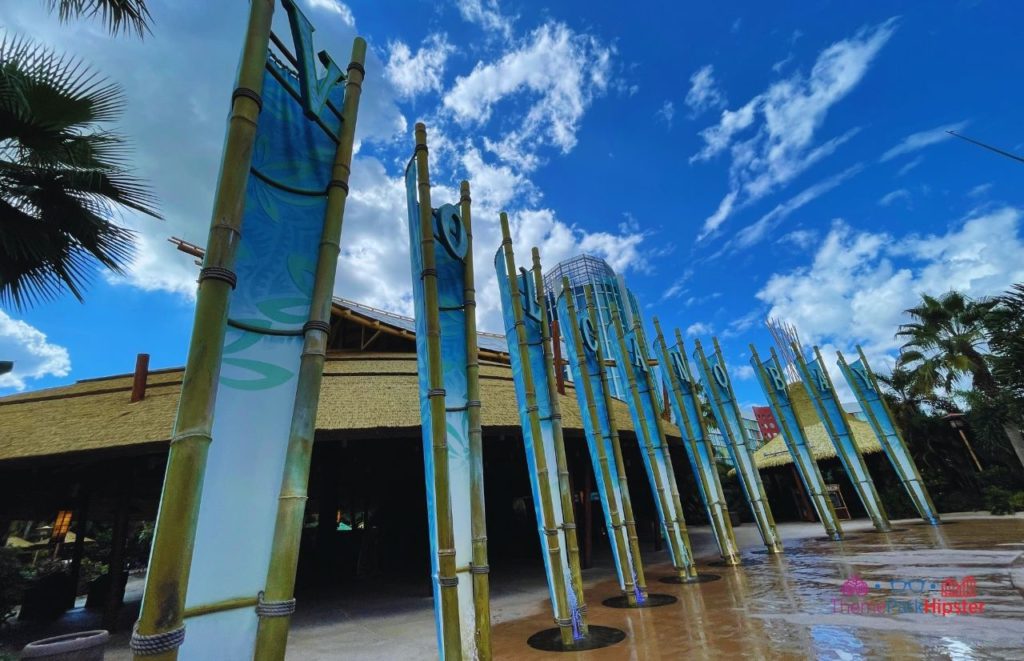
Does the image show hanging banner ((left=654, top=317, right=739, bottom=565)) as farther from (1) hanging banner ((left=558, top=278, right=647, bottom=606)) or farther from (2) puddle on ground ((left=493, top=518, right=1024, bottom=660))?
(1) hanging banner ((left=558, top=278, right=647, bottom=606))

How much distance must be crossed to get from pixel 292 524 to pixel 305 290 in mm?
1221

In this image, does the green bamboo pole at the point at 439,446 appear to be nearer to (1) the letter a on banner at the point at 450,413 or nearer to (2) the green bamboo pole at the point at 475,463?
(1) the letter a on banner at the point at 450,413

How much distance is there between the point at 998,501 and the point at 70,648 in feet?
72.9

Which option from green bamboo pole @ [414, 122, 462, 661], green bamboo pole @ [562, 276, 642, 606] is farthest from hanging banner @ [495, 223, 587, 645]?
green bamboo pole @ [414, 122, 462, 661]

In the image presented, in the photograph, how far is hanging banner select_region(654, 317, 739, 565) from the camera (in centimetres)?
903

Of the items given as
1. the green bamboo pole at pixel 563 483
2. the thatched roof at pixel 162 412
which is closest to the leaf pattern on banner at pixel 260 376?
the thatched roof at pixel 162 412

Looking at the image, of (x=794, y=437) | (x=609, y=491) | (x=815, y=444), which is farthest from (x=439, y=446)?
(x=815, y=444)

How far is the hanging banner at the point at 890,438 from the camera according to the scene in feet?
44.6

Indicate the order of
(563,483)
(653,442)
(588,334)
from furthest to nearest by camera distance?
(653,442) → (588,334) → (563,483)

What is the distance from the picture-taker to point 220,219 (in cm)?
208

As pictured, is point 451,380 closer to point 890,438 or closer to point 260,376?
Result: point 260,376

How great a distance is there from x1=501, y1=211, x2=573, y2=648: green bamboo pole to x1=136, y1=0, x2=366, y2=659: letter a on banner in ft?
10.4

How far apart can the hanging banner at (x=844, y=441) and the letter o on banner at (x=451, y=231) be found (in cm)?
1303

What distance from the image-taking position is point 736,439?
415 inches
